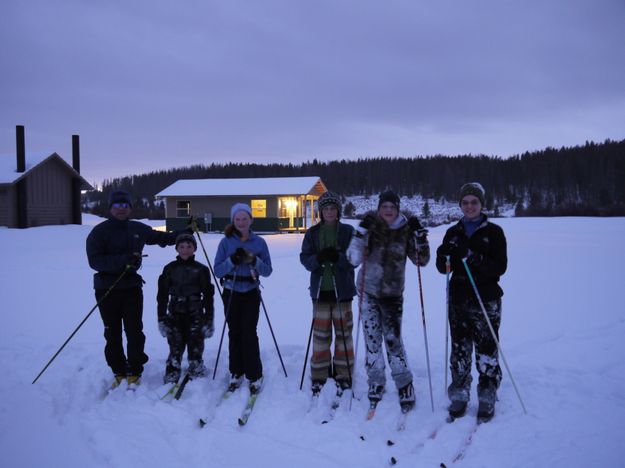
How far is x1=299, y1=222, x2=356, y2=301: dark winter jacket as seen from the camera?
3982 millimetres

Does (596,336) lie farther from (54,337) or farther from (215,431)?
(54,337)

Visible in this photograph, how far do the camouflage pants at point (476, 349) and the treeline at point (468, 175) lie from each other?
60.4 metres

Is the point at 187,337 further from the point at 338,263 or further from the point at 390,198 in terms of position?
the point at 390,198

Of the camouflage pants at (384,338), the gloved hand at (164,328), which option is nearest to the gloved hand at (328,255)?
the camouflage pants at (384,338)

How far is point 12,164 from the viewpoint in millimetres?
22422

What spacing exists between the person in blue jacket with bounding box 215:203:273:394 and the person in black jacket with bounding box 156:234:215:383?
0.34m

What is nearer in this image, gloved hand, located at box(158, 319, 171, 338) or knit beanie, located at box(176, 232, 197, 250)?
gloved hand, located at box(158, 319, 171, 338)

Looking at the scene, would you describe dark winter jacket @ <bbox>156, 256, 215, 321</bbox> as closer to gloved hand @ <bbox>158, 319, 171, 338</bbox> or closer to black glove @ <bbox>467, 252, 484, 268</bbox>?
gloved hand @ <bbox>158, 319, 171, 338</bbox>

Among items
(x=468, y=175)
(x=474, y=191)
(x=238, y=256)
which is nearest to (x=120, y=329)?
(x=238, y=256)

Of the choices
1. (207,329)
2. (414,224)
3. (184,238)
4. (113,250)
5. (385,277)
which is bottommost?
(207,329)

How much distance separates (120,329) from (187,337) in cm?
68

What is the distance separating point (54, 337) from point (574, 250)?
15.8 meters

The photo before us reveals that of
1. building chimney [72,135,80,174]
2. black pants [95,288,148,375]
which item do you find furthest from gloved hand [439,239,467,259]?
building chimney [72,135,80,174]

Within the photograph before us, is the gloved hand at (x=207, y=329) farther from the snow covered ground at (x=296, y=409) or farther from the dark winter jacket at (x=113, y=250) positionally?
the dark winter jacket at (x=113, y=250)
